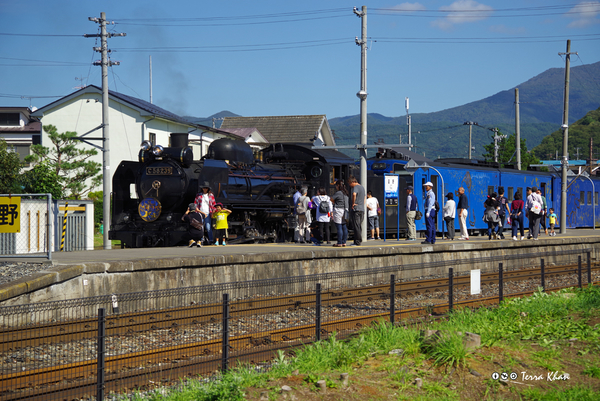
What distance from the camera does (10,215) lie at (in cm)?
1124

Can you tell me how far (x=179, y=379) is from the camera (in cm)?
683

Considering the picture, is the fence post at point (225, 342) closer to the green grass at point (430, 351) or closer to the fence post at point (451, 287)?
the green grass at point (430, 351)

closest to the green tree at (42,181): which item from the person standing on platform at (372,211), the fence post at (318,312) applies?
the person standing on platform at (372,211)

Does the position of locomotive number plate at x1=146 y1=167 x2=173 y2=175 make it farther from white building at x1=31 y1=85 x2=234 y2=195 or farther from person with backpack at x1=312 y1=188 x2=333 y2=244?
white building at x1=31 y1=85 x2=234 y2=195

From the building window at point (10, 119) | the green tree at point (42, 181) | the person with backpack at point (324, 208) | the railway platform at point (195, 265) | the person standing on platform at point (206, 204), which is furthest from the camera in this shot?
the building window at point (10, 119)

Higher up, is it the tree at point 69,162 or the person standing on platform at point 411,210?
the tree at point 69,162

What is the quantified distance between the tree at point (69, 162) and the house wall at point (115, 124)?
1527 millimetres

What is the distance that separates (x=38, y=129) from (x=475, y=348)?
45.2 metres

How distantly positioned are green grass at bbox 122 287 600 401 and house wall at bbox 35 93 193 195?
30.6 metres

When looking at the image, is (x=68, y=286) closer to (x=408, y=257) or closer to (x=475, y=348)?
(x=475, y=348)

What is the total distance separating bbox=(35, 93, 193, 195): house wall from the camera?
37781mm

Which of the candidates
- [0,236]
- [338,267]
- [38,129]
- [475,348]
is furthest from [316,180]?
[38,129]

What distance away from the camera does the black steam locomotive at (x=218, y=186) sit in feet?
56.9

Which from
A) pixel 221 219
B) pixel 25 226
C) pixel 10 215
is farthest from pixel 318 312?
pixel 221 219
